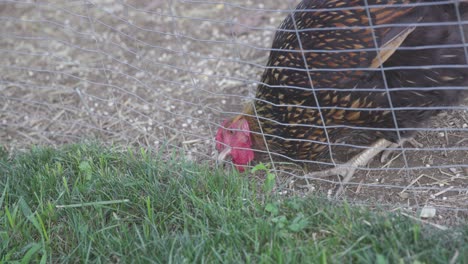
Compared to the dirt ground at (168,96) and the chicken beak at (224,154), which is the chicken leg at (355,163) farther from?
the chicken beak at (224,154)

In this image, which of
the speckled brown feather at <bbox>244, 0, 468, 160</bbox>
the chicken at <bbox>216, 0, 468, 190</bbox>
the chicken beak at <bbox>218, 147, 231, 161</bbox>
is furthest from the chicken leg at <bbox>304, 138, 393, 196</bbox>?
the chicken beak at <bbox>218, 147, 231, 161</bbox>

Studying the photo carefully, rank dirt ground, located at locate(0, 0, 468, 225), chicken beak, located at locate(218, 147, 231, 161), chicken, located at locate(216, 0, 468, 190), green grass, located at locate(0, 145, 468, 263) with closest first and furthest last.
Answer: green grass, located at locate(0, 145, 468, 263) → chicken, located at locate(216, 0, 468, 190) → dirt ground, located at locate(0, 0, 468, 225) → chicken beak, located at locate(218, 147, 231, 161)

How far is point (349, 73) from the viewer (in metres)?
3.09

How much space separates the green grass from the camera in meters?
2.56

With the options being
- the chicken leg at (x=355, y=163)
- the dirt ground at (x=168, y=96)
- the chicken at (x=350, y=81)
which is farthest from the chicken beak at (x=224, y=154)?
the chicken leg at (x=355, y=163)

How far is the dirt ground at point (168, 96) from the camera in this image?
3252 mm

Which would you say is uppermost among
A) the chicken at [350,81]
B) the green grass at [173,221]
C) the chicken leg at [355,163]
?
the chicken at [350,81]

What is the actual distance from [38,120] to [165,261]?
232 centimetres

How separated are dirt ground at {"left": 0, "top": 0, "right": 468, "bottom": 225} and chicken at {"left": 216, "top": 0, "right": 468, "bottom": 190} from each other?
0.18 m

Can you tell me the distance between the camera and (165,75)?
4.97 metres

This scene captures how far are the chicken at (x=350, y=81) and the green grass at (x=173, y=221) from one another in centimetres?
43

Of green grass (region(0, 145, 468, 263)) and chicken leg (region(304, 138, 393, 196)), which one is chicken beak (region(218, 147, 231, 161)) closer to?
green grass (region(0, 145, 468, 263))

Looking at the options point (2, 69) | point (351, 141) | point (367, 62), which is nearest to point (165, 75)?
point (2, 69)

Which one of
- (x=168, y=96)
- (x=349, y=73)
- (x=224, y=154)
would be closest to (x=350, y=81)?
(x=349, y=73)
